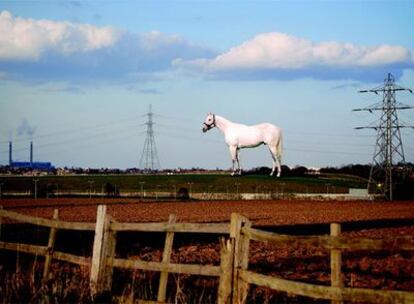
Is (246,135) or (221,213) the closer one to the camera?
(221,213)

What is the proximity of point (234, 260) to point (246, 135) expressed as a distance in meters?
52.3

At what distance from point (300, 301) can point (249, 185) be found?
49.9 meters

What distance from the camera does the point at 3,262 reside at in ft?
49.2

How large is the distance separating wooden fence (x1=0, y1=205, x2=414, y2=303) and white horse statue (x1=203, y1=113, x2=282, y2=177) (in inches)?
1850

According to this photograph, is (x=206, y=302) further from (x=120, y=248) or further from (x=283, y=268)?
(x=120, y=248)

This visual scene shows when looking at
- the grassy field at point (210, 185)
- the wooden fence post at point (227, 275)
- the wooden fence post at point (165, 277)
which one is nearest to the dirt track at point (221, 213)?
the wooden fence post at point (165, 277)

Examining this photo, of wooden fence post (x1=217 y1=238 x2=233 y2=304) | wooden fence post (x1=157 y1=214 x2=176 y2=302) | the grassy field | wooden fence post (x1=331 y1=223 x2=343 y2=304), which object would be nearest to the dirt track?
wooden fence post (x1=157 y1=214 x2=176 y2=302)

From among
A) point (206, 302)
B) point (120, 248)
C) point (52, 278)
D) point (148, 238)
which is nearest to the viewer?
point (206, 302)

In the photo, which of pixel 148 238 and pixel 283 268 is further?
pixel 148 238

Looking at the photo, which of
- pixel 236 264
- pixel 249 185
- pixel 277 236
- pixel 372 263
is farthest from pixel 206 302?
pixel 249 185

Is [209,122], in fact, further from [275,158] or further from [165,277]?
[165,277]

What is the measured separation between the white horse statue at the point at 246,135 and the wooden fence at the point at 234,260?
47.0 metres

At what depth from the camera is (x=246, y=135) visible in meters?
61.7

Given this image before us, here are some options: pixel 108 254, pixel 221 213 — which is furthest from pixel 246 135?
pixel 108 254
